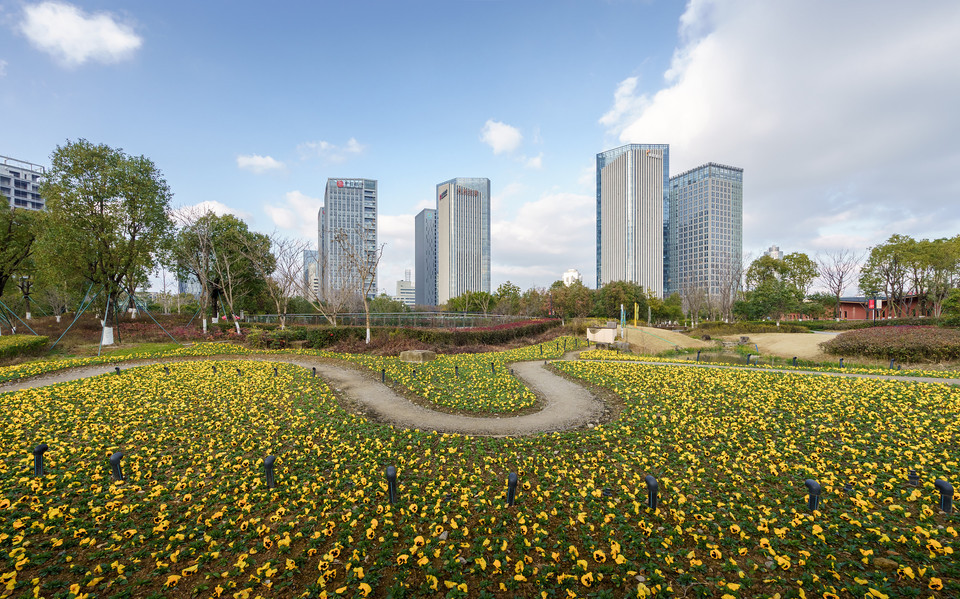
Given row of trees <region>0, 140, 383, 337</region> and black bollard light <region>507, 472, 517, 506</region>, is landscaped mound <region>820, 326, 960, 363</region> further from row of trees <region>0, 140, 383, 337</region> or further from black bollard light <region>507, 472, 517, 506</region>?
row of trees <region>0, 140, 383, 337</region>

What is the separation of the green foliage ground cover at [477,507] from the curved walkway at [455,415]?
700mm

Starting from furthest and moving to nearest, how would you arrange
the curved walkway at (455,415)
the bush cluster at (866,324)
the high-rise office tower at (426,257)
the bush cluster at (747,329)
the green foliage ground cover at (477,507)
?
1. the high-rise office tower at (426,257)
2. the bush cluster at (747,329)
3. the bush cluster at (866,324)
4. the curved walkway at (455,415)
5. the green foliage ground cover at (477,507)

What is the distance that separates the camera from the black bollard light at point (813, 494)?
3.65 meters

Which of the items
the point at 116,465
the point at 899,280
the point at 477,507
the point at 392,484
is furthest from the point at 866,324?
the point at 116,465

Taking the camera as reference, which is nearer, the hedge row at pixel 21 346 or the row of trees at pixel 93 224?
the hedge row at pixel 21 346

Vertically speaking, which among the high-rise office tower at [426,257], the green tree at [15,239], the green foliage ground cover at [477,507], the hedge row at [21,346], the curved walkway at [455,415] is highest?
the high-rise office tower at [426,257]

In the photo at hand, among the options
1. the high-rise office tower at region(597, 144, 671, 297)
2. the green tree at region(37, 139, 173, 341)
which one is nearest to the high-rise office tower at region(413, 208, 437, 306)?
the high-rise office tower at region(597, 144, 671, 297)

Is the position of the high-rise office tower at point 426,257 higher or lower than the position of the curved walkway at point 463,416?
higher

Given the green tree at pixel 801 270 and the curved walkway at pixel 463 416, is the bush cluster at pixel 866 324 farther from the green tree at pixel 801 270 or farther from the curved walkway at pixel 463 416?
the curved walkway at pixel 463 416

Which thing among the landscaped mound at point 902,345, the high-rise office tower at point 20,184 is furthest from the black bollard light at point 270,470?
the high-rise office tower at point 20,184

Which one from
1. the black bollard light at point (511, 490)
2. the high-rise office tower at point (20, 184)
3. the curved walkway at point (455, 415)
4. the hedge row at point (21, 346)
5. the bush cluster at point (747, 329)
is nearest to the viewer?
the black bollard light at point (511, 490)

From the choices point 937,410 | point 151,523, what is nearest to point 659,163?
point 937,410

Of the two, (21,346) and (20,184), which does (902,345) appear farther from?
(20,184)

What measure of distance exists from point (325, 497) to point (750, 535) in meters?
4.56
